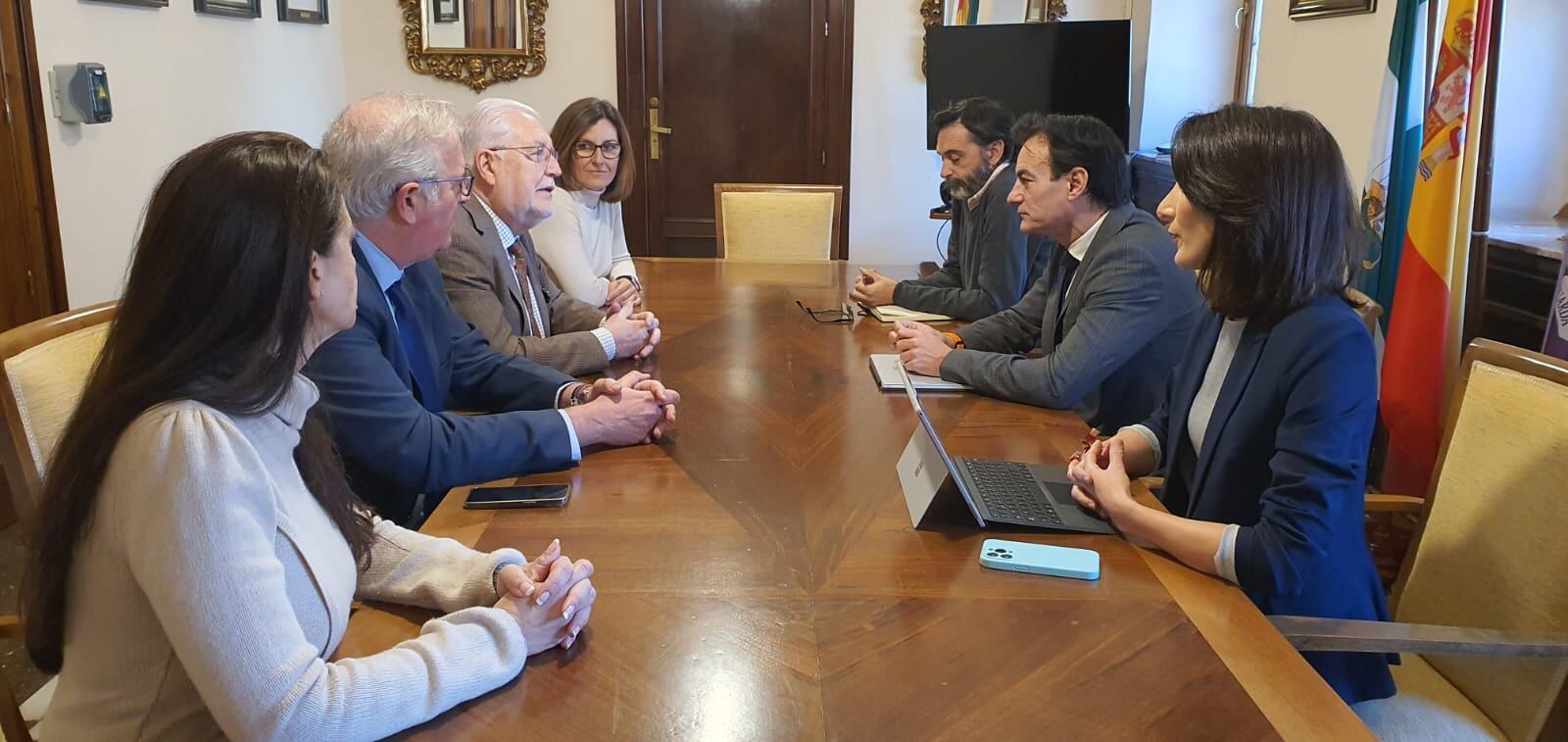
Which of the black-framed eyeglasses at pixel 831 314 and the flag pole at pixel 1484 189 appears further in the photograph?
the black-framed eyeglasses at pixel 831 314

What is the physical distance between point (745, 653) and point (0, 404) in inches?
40.6

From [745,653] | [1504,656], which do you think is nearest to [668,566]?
[745,653]

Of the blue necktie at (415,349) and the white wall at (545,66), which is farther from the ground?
the white wall at (545,66)

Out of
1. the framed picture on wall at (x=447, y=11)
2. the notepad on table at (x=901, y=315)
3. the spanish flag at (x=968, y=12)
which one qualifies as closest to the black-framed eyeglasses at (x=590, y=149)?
the notepad on table at (x=901, y=315)

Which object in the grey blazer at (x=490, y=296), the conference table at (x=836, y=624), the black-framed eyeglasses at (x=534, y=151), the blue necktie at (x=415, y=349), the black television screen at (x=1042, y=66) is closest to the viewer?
the conference table at (x=836, y=624)

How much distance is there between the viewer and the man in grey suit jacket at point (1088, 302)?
2096 mm

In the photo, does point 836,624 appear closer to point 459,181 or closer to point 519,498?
point 519,498

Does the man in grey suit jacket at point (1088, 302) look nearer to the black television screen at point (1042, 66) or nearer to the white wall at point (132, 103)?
the black television screen at point (1042, 66)

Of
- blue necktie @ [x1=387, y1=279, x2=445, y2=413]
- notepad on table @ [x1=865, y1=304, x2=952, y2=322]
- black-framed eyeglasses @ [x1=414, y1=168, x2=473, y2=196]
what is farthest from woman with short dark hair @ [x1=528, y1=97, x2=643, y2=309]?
black-framed eyeglasses @ [x1=414, y1=168, x2=473, y2=196]

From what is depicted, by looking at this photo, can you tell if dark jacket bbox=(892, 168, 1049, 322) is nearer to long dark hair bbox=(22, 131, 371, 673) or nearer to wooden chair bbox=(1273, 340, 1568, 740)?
wooden chair bbox=(1273, 340, 1568, 740)

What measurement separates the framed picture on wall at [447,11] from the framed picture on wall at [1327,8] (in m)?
3.58

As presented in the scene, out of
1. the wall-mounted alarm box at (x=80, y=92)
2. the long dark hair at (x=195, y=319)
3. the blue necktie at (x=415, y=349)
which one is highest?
the wall-mounted alarm box at (x=80, y=92)

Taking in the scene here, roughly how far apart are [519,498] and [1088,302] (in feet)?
3.88

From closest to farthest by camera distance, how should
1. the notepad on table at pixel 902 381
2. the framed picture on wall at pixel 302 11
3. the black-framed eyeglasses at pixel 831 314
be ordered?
the notepad on table at pixel 902 381 → the black-framed eyeglasses at pixel 831 314 → the framed picture on wall at pixel 302 11
